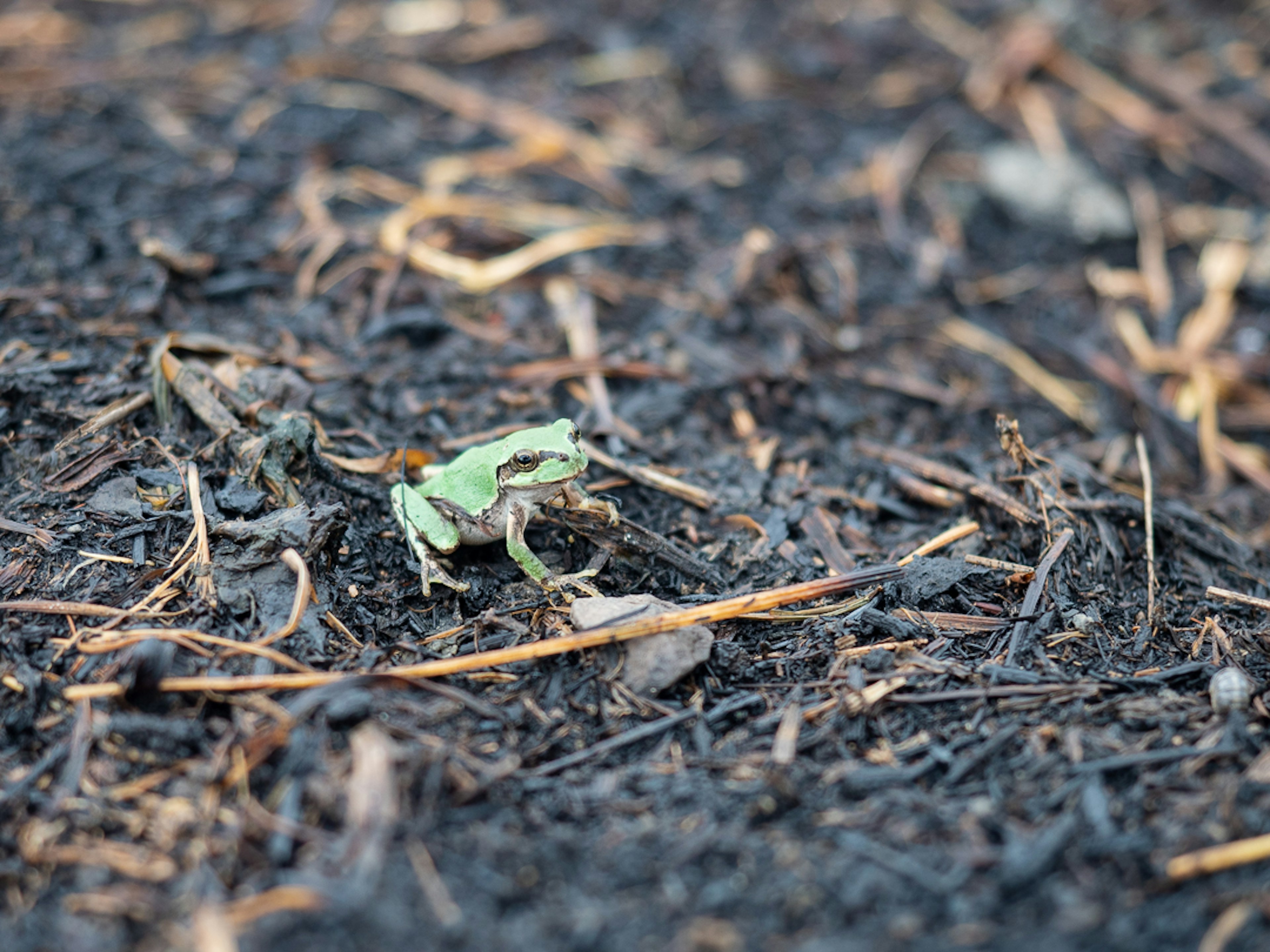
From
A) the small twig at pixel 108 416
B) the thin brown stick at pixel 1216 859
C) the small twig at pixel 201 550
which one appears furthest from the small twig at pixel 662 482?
the thin brown stick at pixel 1216 859

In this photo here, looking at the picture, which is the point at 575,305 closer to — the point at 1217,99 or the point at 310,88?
the point at 310,88

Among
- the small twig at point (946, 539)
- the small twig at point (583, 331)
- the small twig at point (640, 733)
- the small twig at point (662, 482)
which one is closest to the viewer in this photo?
the small twig at point (640, 733)

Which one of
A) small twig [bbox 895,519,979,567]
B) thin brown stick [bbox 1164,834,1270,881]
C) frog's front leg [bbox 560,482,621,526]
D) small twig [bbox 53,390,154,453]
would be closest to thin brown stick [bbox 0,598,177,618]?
small twig [bbox 53,390,154,453]

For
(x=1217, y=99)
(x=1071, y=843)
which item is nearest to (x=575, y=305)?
(x=1071, y=843)

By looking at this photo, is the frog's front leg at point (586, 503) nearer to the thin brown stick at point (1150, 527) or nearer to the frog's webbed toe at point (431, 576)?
the frog's webbed toe at point (431, 576)

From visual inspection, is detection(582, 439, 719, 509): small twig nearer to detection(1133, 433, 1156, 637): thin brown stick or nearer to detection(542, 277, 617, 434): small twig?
detection(542, 277, 617, 434): small twig

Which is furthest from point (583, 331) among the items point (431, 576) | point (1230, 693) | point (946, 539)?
point (1230, 693)

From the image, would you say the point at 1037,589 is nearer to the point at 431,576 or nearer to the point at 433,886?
the point at 431,576
